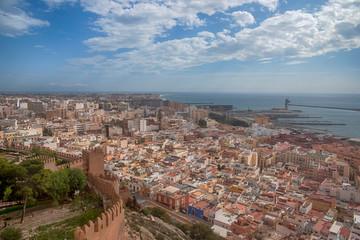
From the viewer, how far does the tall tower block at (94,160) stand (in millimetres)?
9664

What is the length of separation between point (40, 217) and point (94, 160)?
11.9 feet

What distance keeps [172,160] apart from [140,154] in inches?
124

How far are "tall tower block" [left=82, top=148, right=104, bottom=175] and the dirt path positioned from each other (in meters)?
2.79

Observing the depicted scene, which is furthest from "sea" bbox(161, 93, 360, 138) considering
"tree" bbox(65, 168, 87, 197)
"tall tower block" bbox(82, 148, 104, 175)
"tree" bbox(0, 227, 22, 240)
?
"tree" bbox(0, 227, 22, 240)

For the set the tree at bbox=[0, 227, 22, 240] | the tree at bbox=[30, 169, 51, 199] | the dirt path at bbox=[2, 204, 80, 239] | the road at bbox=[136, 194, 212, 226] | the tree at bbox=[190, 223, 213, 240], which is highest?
the tree at bbox=[30, 169, 51, 199]

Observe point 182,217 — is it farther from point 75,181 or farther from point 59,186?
point 59,186

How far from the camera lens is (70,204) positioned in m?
7.10

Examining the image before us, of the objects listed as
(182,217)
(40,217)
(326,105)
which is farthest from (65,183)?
(326,105)

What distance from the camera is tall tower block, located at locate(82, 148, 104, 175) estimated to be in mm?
9664

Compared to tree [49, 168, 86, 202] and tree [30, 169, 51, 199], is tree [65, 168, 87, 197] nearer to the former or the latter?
tree [49, 168, 86, 202]

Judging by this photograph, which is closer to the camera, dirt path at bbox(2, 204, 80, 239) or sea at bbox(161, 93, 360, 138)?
dirt path at bbox(2, 204, 80, 239)

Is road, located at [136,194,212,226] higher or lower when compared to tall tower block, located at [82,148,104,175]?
lower

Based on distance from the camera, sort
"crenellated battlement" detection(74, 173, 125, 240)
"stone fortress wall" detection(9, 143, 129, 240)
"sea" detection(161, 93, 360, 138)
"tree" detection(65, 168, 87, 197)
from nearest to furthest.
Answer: "crenellated battlement" detection(74, 173, 125, 240) → "stone fortress wall" detection(9, 143, 129, 240) → "tree" detection(65, 168, 87, 197) → "sea" detection(161, 93, 360, 138)

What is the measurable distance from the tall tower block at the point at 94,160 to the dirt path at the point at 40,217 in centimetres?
279
